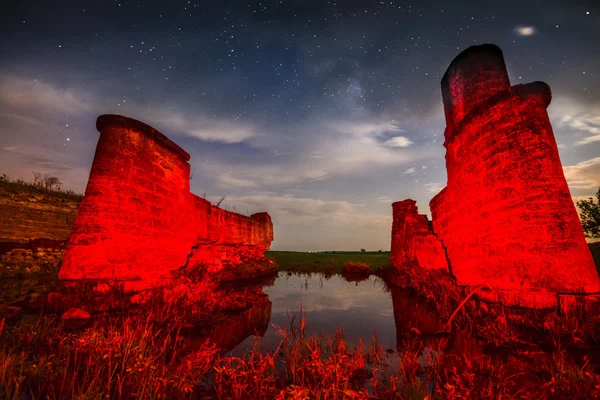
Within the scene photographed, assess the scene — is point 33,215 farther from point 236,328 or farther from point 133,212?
point 236,328

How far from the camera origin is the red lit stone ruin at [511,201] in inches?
141

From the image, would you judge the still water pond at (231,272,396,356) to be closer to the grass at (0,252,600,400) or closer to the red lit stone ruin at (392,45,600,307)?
the grass at (0,252,600,400)

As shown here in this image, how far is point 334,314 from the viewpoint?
6453 millimetres

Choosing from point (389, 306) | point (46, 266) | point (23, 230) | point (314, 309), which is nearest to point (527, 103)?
point (389, 306)

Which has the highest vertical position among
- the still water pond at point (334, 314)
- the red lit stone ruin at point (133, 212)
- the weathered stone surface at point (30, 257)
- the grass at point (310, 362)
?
the red lit stone ruin at point (133, 212)

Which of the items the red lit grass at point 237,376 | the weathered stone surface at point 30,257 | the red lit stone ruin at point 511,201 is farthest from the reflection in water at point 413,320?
the weathered stone surface at point 30,257

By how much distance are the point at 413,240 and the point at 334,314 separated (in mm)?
5179

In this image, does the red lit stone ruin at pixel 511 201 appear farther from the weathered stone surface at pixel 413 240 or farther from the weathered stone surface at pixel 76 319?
the weathered stone surface at pixel 76 319

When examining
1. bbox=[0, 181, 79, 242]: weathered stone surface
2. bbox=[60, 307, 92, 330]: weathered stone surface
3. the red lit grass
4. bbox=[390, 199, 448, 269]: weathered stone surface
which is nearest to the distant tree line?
bbox=[390, 199, 448, 269]: weathered stone surface

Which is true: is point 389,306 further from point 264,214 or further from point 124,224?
point 264,214

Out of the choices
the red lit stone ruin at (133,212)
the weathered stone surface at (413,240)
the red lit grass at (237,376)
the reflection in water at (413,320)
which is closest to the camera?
the red lit grass at (237,376)

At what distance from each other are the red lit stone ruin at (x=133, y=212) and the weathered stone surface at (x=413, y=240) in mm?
7336

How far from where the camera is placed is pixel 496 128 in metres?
4.45

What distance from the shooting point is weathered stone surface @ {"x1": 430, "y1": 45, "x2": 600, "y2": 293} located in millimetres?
3576
